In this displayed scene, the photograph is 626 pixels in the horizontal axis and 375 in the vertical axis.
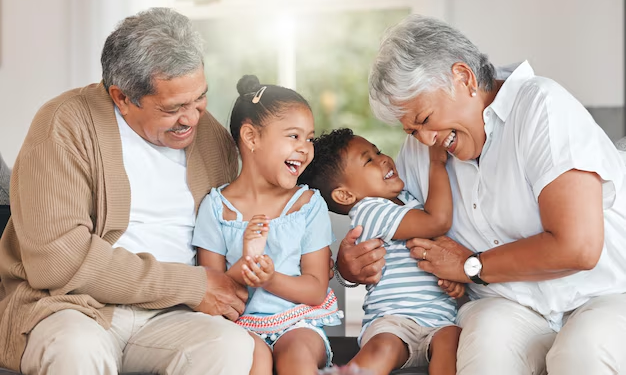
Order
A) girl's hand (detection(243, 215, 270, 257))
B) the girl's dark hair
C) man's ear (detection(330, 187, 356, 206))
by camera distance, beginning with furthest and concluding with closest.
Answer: man's ear (detection(330, 187, 356, 206))
the girl's dark hair
girl's hand (detection(243, 215, 270, 257))

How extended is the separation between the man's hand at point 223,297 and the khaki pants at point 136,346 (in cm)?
5

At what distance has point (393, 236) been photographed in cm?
208

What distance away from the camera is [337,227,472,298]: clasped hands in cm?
198

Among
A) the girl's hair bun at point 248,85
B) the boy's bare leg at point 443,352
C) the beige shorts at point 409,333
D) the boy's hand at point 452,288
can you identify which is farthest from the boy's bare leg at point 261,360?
the girl's hair bun at point 248,85

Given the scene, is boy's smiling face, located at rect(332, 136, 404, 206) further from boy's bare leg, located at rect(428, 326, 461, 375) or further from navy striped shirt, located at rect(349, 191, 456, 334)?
boy's bare leg, located at rect(428, 326, 461, 375)

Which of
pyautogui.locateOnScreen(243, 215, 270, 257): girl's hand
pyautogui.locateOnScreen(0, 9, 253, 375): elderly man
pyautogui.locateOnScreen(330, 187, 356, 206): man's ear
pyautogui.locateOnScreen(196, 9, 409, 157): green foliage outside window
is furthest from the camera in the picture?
pyautogui.locateOnScreen(196, 9, 409, 157): green foliage outside window

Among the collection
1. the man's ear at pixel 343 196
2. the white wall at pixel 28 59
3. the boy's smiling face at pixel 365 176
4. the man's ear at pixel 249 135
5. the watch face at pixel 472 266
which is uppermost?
the man's ear at pixel 249 135

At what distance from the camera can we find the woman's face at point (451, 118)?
1.92 metres

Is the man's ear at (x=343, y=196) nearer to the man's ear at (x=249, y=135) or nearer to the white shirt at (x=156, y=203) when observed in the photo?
the man's ear at (x=249, y=135)

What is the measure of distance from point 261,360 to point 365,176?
2.16ft

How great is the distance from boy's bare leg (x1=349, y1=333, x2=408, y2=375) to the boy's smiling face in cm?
45

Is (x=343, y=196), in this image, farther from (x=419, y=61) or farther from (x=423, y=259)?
(x=419, y=61)

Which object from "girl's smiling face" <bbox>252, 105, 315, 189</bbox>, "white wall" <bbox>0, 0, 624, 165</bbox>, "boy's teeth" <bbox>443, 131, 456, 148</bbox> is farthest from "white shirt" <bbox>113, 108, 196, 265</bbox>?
"white wall" <bbox>0, 0, 624, 165</bbox>

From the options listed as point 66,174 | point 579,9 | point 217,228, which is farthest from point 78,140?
point 579,9
